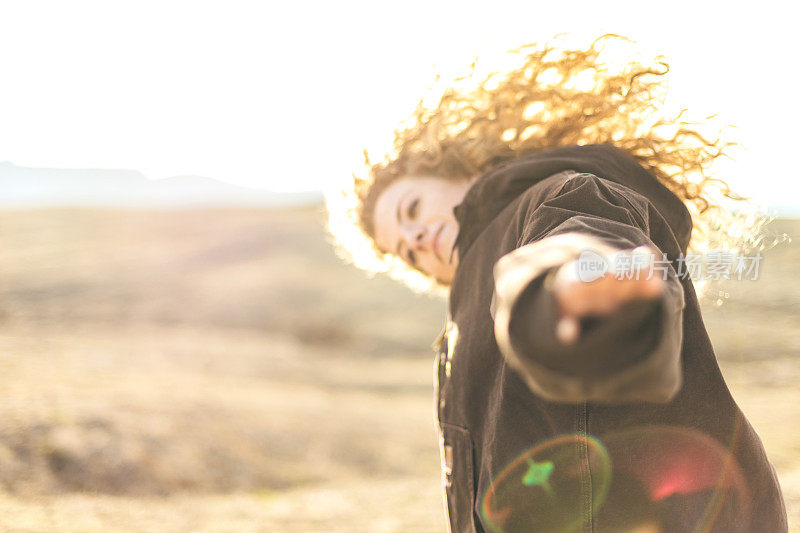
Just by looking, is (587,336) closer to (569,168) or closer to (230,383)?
(569,168)

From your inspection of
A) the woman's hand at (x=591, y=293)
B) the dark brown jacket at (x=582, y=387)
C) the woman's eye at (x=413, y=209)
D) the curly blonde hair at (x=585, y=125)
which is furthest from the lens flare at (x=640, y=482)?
the woman's eye at (x=413, y=209)

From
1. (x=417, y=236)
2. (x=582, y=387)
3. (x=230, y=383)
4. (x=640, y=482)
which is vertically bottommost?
(x=230, y=383)

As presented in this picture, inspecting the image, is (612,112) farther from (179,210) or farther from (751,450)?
(179,210)

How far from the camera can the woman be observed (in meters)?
0.54

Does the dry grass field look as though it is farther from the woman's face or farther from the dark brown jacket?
the woman's face

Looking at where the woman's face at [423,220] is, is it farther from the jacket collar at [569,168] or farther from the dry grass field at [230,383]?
the dry grass field at [230,383]

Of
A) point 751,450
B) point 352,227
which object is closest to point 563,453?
point 751,450

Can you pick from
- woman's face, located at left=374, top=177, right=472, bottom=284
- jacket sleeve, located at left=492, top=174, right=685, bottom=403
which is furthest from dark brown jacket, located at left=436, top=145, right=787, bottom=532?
woman's face, located at left=374, top=177, right=472, bottom=284

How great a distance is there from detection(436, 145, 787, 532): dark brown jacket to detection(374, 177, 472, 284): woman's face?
235mm

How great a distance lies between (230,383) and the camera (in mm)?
4422

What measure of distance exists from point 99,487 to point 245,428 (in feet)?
2.81

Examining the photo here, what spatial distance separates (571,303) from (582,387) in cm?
7

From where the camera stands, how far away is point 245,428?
3477mm

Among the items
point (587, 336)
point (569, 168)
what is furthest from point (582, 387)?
point (569, 168)
